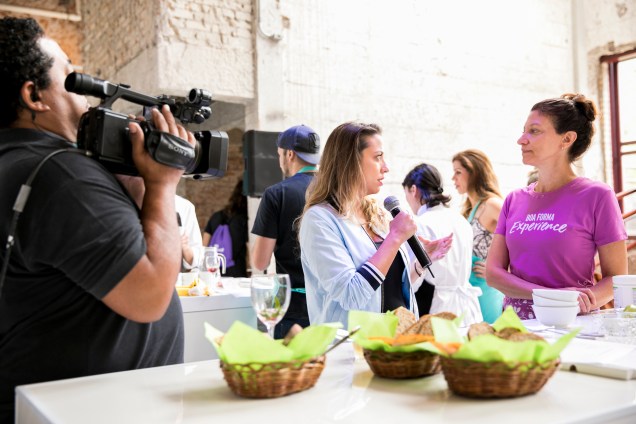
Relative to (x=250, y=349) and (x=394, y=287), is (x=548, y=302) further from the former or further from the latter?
(x=250, y=349)

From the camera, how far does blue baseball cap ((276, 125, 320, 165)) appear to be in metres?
3.04

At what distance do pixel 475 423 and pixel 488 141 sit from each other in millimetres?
6269

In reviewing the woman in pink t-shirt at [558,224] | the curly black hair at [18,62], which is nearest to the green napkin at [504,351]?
the curly black hair at [18,62]

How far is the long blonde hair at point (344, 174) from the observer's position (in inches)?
87.4

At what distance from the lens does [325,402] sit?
3.16ft

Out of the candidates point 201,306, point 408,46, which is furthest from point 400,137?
point 201,306

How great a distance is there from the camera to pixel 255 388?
979 millimetres

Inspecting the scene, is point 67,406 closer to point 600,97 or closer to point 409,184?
point 409,184

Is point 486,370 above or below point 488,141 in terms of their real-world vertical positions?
below

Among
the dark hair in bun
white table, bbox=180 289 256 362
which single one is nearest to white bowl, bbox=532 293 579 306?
the dark hair in bun

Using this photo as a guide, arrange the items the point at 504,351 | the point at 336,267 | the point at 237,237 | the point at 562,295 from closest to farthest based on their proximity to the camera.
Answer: the point at 504,351, the point at 562,295, the point at 336,267, the point at 237,237

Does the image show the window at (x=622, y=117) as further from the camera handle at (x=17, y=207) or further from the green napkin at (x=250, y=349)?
the camera handle at (x=17, y=207)

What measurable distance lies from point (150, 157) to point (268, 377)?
0.54m

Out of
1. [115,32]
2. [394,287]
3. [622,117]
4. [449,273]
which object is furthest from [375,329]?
[622,117]
